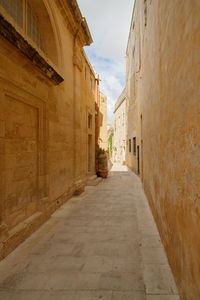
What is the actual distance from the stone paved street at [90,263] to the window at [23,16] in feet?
14.9

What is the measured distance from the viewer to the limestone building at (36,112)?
3271 mm

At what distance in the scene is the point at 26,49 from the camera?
3523 millimetres

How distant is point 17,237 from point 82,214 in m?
2.05

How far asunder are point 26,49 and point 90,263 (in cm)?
411

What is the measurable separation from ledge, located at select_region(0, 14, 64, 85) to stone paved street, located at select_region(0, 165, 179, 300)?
380 centimetres

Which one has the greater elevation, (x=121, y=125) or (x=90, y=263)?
(x=121, y=125)

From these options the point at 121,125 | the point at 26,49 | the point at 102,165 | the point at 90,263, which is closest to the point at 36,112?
the point at 26,49

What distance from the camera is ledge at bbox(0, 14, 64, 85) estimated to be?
2.93 metres

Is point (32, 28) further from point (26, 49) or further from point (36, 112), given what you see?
point (36, 112)

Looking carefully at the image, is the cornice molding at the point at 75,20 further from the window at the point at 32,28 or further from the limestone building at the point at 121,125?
the limestone building at the point at 121,125

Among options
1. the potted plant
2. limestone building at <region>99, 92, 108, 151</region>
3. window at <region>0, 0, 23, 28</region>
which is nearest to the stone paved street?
window at <region>0, 0, 23, 28</region>

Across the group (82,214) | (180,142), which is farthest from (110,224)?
(180,142)

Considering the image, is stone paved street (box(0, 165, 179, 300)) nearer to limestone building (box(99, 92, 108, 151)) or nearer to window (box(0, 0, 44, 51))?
window (box(0, 0, 44, 51))

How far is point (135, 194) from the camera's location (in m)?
7.41
